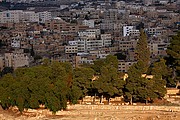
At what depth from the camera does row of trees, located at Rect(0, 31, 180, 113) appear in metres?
21.3

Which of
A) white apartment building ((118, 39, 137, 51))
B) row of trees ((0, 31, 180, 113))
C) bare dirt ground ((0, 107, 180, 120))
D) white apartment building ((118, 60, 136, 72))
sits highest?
row of trees ((0, 31, 180, 113))

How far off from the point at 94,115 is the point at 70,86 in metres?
2.39

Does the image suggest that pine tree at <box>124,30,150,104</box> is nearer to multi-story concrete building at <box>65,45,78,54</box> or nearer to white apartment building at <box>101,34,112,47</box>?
multi-story concrete building at <box>65,45,78,54</box>

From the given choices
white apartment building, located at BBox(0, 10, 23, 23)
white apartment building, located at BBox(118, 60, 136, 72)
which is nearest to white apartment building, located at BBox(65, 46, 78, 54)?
white apartment building, located at BBox(118, 60, 136, 72)

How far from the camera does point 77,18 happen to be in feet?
266

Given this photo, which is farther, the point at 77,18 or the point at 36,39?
the point at 77,18

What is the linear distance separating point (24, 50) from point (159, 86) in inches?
1344

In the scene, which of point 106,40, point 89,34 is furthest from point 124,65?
point 89,34

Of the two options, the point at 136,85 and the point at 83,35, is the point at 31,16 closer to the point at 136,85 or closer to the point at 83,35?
the point at 83,35

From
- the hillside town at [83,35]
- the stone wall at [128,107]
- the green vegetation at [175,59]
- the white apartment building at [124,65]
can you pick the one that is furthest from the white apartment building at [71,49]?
the stone wall at [128,107]

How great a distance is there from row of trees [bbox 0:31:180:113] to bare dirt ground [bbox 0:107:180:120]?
13.4 inches

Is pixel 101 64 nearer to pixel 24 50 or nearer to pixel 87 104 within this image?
pixel 87 104

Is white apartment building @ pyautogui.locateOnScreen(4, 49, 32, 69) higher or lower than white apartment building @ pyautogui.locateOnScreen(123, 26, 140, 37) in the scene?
lower

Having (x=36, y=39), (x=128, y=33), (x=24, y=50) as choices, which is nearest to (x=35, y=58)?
(x=24, y=50)
